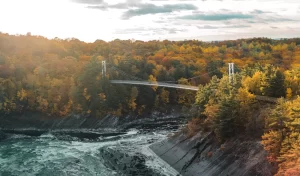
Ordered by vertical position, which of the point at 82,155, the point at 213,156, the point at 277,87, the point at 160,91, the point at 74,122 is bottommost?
the point at 82,155

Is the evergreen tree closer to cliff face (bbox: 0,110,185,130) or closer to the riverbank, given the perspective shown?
the riverbank

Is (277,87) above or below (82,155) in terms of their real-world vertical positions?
above

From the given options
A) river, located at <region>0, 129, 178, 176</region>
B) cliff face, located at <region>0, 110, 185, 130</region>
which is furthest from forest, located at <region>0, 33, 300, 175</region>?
river, located at <region>0, 129, 178, 176</region>

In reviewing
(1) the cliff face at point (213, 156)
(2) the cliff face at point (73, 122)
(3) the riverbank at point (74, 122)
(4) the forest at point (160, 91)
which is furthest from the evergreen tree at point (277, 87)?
(2) the cliff face at point (73, 122)

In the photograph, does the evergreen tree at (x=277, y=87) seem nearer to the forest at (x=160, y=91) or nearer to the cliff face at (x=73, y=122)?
the forest at (x=160, y=91)

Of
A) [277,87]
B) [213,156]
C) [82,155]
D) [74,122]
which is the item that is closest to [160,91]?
[74,122]

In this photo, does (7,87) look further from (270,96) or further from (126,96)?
(270,96)

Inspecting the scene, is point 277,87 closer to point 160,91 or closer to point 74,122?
point 74,122
